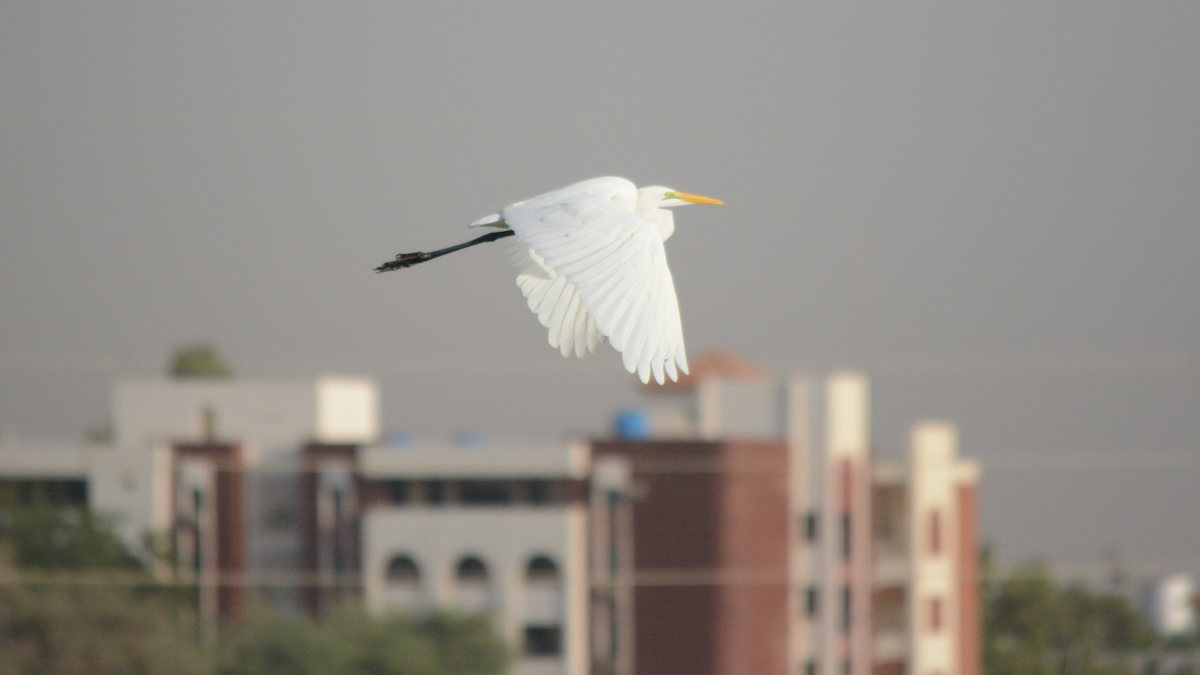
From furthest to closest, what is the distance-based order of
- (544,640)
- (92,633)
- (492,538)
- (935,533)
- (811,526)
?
(492,538), (544,640), (811,526), (935,533), (92,633)

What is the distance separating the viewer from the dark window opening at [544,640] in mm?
15180

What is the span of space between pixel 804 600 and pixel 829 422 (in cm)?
173

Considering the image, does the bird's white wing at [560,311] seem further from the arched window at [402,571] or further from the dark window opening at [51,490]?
the dark window opening at [51,490]

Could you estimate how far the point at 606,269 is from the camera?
3016mm

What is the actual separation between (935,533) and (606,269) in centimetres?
1090

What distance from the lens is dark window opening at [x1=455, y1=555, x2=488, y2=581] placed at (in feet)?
53.3

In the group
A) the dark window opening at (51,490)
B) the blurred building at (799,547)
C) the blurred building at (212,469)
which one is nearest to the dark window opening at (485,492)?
the blurred building at (212,469)

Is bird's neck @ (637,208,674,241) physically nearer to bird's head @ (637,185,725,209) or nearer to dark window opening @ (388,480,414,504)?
bird's head @ (637,185,725,209)

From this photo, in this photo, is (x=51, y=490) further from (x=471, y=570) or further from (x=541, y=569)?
(x=541, y=569)

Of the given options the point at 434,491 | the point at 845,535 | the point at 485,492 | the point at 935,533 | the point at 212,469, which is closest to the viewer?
the point at 935,533

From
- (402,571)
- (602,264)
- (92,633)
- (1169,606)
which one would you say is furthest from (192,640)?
(1169,606)

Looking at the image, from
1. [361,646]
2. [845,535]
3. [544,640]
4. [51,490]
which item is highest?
[51,490]

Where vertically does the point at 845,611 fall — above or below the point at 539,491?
below

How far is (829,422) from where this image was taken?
14422 mm
